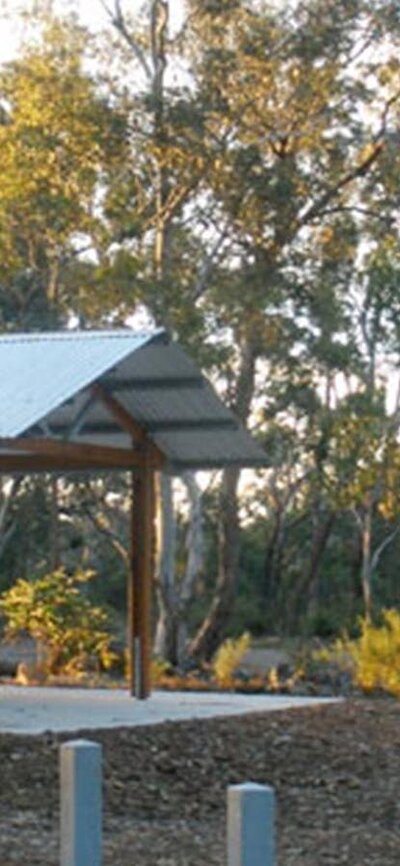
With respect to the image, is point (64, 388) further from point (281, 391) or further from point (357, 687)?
point (281, 391)

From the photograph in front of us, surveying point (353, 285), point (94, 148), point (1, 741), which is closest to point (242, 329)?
point (94, 148)

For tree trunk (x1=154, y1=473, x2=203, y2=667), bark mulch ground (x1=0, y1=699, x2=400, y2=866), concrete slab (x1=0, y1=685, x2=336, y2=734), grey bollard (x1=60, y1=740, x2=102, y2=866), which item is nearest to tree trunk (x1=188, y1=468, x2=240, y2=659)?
tree trunk (x1=154, y1=473, x2=203, y2=667)

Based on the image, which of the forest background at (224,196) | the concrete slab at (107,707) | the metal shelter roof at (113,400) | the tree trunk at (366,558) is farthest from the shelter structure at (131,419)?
the tree trunk at (366,558)

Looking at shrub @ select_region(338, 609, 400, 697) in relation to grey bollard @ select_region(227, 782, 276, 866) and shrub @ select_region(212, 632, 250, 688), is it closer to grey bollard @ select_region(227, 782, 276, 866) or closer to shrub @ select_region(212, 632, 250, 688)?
shrub @ select_region(212, 632, 250, 688)

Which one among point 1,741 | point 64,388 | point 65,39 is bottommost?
point 1,741

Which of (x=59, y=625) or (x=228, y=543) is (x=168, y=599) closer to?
(x=228, y=543)

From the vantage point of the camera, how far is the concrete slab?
16.8 metres

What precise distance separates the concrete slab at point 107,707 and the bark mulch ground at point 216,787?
0.53 meters

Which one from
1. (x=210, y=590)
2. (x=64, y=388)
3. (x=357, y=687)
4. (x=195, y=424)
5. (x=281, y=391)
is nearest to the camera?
(x=64, y=388)

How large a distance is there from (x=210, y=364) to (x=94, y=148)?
10.4 feet

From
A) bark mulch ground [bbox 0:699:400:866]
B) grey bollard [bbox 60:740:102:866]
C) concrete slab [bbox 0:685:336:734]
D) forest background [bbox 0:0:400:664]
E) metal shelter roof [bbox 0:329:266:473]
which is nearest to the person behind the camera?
grey bollard [bbox 60:740:102:866]

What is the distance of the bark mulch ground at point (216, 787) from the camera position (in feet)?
37.3

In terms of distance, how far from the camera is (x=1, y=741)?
15.2 metres

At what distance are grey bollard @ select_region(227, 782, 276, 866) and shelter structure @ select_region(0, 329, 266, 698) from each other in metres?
10.2
